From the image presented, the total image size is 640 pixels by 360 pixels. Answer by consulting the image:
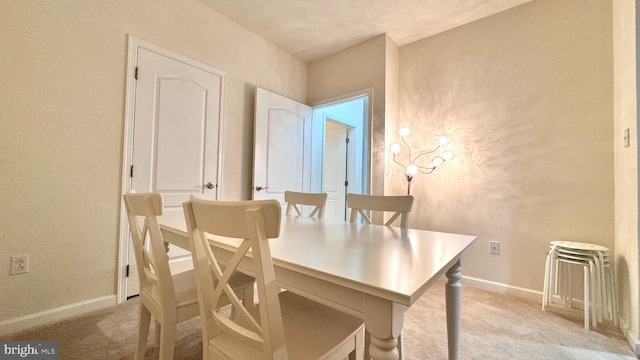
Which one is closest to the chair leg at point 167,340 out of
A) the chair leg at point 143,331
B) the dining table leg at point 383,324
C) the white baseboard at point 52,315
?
the chair leg at point 143,331

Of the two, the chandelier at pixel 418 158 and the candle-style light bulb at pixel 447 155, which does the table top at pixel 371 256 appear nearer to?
the chandelier at pixel 418 158

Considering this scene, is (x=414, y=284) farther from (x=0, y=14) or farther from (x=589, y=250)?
(x=0, y=14)

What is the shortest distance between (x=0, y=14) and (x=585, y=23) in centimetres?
416

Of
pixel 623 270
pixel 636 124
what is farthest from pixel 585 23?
pixel 623 270

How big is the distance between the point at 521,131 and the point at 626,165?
0.78 m

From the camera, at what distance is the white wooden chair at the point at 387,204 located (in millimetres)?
1583

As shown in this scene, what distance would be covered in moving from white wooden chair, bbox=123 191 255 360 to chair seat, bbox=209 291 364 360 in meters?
0.31

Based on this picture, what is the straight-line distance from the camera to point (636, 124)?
1545 mm

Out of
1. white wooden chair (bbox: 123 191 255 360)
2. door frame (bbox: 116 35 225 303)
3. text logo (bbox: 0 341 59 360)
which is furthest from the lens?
door frame (bbox: 116 35 225 303)

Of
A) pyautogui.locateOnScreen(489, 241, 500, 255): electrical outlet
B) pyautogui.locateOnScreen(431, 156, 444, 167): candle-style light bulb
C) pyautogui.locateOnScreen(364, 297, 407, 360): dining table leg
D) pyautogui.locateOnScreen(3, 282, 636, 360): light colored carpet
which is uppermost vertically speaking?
pyautogui.locateOnScreen(431, 156, 444, 167): candle-style light bulb

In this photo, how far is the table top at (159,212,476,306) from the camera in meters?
0.65

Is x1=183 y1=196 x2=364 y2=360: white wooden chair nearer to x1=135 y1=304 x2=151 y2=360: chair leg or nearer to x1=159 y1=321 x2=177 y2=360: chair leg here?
x1=159 y1=321 x2=177 y2=360: chair leg

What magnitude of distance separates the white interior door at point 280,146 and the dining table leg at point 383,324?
7.77ft

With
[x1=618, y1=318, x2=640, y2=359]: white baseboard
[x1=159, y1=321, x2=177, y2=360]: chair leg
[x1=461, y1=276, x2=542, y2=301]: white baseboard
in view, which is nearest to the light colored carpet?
[x1=618, y1=318, x2=640, y2=359]: white baseboard
